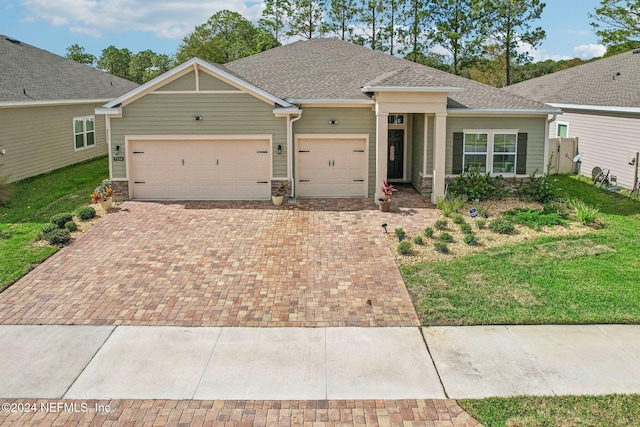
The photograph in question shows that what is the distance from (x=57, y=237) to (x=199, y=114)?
19.2 ft

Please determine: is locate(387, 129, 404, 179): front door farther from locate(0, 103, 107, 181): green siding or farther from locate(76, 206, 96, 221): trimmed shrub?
locate(0, 103, 107, 181): green siding

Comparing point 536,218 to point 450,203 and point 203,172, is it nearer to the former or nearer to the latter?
point 450,203

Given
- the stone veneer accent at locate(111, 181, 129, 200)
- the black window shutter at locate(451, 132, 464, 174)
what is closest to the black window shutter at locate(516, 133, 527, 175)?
the black window shutter at locate(451, 132, 464, 174)

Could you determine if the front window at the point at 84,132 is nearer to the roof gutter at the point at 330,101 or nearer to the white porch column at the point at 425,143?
the roof gutter at the point at 330,101

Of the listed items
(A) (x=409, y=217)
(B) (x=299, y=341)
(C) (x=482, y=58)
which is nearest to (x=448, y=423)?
(B) (x=299, y=341)

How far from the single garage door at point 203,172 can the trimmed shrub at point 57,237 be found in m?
4.41

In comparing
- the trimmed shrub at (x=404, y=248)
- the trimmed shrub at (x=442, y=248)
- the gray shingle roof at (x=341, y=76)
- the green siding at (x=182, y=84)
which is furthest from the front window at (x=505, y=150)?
the green siding at (x=182, y=84)

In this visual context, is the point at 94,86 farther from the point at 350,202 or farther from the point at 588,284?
the point at 588,284

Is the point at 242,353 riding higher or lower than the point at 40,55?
lower

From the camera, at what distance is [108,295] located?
1030cm

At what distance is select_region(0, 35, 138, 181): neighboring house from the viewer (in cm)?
1991

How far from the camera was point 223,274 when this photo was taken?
37.1 feet

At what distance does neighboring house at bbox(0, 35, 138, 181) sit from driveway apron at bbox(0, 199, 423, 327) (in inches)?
281

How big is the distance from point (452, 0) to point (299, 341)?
4149 cm
